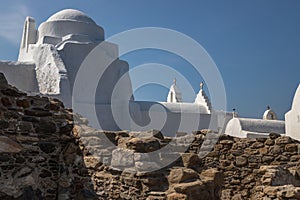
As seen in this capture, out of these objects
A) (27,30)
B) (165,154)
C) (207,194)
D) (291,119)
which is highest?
(27,30)

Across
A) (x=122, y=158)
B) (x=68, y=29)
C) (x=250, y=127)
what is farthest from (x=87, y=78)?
(x=122, y=158)

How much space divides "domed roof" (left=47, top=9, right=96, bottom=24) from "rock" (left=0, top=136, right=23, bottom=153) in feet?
49.7

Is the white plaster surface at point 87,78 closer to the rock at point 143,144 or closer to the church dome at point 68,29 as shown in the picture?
the church dome at point 68,29

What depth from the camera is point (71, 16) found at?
59.9ft

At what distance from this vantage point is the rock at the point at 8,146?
3.87 m

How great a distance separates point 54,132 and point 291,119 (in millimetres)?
7282

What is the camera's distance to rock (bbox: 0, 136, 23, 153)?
3.87 m

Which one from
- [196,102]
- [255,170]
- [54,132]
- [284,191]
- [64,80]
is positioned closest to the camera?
[284,191]

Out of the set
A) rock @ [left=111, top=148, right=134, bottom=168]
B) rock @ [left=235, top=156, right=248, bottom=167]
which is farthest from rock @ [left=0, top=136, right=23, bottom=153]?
rock @ [left=235, top=156, right=248, bottom=167]

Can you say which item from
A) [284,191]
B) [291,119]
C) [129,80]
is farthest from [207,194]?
[129,80]

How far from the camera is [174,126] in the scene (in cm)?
1681

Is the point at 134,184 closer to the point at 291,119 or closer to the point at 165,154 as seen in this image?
the point at 165,154

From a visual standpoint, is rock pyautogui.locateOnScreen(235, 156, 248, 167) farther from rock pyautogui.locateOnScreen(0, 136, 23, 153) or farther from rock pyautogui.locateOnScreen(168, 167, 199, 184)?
rock pyautogui.locateOnScreen(0, 136, 23, 153)

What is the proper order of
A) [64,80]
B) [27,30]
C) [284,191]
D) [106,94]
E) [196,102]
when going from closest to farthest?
[284,191] < [64,80] < [106,94] < [27,30] < [196,102]
